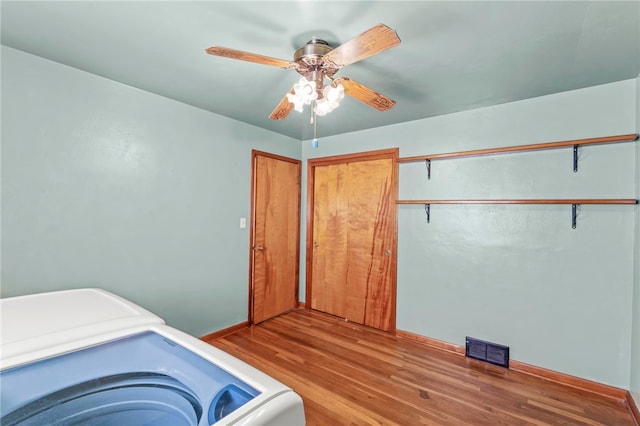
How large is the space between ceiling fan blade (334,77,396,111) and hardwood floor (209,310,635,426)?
6.72 ft

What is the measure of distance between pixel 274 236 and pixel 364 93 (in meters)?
2.24

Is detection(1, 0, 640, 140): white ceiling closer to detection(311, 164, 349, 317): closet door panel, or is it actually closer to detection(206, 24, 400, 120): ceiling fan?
detection(206, 24, 400, 120): ceiling fan

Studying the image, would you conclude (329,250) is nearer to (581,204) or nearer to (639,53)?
(581,204)

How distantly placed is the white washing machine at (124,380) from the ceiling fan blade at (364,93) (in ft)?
4.88

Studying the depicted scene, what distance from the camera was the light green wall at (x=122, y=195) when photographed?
1746 millimetres

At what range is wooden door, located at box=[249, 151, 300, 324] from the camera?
10.5ft

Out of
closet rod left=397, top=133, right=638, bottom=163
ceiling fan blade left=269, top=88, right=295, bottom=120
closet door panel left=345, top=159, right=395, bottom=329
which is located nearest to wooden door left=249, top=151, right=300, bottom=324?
closet door panel left=345, top=159, right=395, bottom=329

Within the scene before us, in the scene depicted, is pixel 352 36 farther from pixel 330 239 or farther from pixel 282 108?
pixel 330 239

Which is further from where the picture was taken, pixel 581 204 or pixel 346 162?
pixel 346 162

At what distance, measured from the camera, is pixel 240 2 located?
4.19 ft

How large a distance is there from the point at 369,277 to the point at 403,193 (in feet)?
3.49

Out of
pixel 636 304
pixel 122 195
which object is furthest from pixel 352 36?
pixel 636 304

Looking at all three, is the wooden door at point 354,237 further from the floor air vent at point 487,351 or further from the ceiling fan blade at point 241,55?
the ceiling fan blade at point 241,55

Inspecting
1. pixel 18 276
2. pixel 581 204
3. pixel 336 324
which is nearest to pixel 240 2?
pixel 18 276
